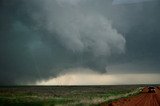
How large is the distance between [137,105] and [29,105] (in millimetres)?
11839

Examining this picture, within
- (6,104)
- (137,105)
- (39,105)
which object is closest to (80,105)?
(39,105)

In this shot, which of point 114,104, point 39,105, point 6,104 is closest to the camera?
point 114,104

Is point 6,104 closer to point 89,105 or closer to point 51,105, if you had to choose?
point 51,105

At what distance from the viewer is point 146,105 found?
73.2 ft

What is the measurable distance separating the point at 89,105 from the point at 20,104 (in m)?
8.56

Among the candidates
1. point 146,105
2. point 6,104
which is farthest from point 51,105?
point 146,105

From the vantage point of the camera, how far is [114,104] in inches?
844

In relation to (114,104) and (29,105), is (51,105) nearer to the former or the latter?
(29,105)

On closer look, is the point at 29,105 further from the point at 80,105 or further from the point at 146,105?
the point at 146,105

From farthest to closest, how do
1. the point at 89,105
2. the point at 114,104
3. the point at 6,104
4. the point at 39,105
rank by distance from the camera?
the point at 6,104 < the point at 39,105 < the point at 89,105 < the point at 114,104

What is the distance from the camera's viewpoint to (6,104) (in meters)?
31.4

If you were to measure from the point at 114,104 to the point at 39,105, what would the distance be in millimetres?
9533

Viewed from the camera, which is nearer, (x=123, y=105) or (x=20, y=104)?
(x=123, y=105)

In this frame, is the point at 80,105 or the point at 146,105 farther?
the point at 80,105
